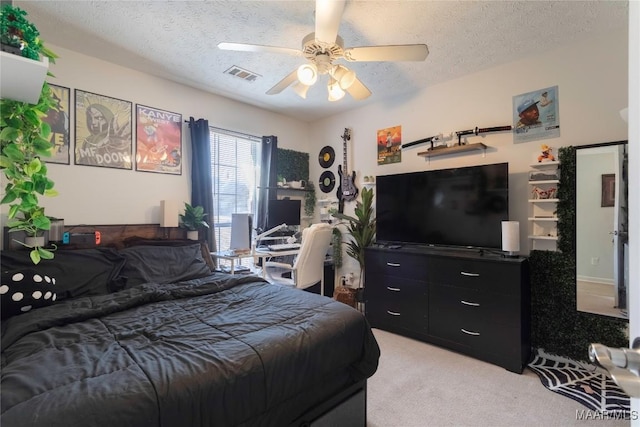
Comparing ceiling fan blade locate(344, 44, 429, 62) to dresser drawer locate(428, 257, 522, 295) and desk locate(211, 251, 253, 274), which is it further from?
desk locate(211, 251, 253, 274)

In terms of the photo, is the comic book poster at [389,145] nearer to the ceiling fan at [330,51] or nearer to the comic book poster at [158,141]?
the ceiling fan at [330,51]

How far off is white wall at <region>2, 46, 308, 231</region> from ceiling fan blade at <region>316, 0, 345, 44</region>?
85.8 inches

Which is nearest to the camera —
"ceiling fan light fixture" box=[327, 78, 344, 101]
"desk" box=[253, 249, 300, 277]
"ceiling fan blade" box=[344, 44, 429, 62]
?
"ceiling fan blade" box=[344, 44, 429, 62]

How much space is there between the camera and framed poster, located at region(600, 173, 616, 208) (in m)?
2.35

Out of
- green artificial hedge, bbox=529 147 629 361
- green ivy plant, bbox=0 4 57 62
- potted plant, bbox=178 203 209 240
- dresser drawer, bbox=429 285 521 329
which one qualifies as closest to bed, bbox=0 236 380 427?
potted plant, bbox=178 203 209 240

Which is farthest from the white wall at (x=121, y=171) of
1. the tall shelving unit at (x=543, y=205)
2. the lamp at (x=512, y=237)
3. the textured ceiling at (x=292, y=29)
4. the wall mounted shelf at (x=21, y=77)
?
the tall shelving unit at (x=543, y=205)

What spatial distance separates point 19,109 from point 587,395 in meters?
3.32

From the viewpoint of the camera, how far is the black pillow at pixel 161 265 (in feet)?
8.02

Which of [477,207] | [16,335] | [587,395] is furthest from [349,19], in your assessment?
[587,395]

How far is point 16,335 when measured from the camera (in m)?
1.46

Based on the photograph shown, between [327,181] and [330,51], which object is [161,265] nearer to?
[330,51]

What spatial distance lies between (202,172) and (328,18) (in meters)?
2.31

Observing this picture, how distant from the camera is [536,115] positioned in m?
2.73

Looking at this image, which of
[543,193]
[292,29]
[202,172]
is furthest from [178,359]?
[543,193]
